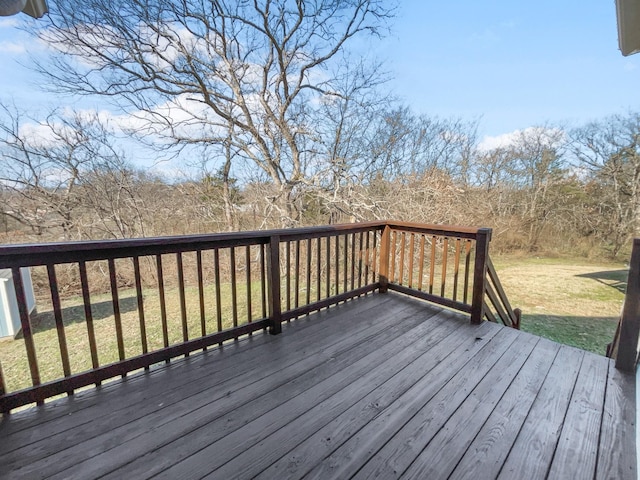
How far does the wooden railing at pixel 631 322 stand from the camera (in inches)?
74.5

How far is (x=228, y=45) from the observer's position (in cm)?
741

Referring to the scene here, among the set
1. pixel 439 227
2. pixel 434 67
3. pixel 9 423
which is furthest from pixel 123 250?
pixel 434 67

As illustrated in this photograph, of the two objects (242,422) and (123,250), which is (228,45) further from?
(242,422)

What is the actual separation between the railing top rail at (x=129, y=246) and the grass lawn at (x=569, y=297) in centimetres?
407

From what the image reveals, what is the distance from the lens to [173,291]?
7090mm

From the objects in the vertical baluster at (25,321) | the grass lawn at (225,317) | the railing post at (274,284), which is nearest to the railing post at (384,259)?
the railing post at (274,284)

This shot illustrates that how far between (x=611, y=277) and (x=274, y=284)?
10.1m

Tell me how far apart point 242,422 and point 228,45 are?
866cm

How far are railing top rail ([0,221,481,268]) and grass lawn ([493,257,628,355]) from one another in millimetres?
4073

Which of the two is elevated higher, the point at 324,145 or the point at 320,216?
the point at 324,145

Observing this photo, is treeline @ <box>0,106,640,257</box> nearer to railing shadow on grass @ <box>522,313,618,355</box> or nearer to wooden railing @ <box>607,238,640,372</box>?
railing shadow on grass @ <box>522,313,618,355</box>

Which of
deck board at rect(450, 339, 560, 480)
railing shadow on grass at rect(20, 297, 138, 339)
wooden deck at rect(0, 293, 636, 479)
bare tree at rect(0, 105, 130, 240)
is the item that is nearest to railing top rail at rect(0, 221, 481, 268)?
wooden deck at rect(0, 293, 636, 479)

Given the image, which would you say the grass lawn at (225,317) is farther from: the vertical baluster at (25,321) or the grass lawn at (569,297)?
the vertical baluster at (25,321)

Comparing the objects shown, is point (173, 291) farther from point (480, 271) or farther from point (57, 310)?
point (480, 271)
